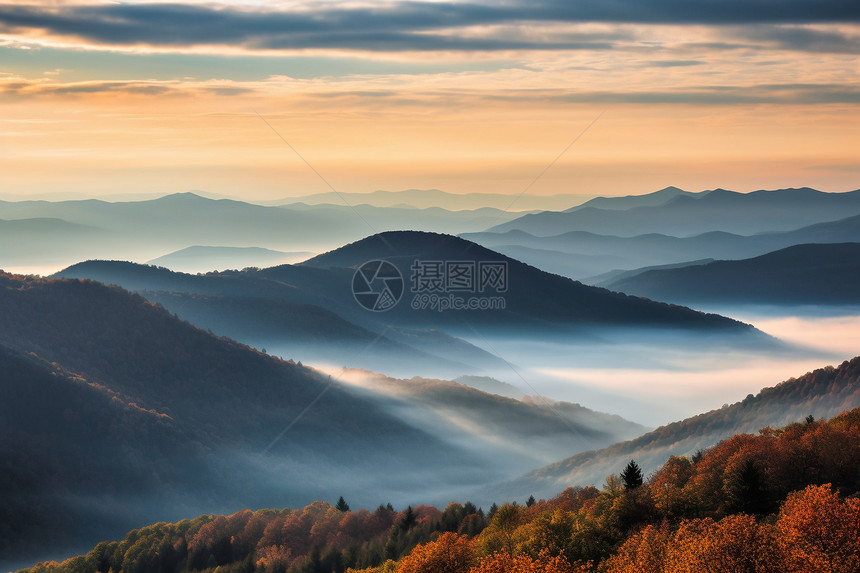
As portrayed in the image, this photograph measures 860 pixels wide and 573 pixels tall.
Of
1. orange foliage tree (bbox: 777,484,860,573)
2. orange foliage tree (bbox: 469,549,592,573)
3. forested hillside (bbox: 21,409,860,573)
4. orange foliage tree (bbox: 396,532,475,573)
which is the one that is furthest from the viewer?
orange foliage tree (bbox: 396,532,475,573)

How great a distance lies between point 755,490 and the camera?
87.2 metres

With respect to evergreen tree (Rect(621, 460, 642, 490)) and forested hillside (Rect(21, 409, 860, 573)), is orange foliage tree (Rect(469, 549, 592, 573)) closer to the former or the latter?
forested hillside (Rect(21, 409, 860, 573))

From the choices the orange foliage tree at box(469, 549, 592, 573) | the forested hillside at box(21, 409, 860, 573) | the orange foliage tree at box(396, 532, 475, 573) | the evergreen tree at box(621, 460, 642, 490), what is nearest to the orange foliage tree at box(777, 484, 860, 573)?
the forested hillside at box(21, 409, 860, 573)

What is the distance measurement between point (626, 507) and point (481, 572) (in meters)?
37.6

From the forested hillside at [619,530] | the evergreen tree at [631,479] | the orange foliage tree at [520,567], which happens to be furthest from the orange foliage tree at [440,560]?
the evergreen tree at [631,479]

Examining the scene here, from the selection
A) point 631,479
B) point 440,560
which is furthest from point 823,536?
point 631,479

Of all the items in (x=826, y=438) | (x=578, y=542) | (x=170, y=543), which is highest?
(x=826, y=438)

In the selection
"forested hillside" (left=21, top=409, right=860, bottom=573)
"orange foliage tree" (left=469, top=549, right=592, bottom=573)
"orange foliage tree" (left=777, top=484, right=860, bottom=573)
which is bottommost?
"forested hillside" (left=21, top=409, right=860, bottom=573)

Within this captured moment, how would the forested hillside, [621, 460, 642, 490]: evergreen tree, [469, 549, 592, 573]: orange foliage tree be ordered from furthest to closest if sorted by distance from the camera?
1. [621, 460, 642, 490]: evergreen tree
2. the forested hillside
3. [469, 549, 592, 573]: orange foliage tree

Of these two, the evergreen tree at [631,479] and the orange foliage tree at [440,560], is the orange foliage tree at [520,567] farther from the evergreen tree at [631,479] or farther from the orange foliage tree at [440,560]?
the evergreen tree at [631,479]

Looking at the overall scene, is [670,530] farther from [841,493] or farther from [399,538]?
[399,538]

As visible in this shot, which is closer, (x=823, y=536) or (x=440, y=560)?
(x=823, y=536)

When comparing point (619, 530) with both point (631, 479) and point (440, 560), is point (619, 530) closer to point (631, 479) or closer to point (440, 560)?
point (631, 479)

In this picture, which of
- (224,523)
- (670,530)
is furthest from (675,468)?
(224,523)
